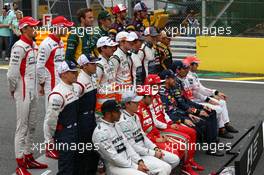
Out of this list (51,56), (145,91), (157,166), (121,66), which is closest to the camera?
(157,166)

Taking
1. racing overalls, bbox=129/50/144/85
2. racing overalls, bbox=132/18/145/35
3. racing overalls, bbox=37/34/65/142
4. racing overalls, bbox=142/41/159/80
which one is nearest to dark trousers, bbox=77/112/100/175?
racing overalls, bbox=37/34/65/142

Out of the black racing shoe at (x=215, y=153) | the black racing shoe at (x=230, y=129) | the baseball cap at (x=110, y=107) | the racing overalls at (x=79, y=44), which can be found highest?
the racing overalls at (x=79, y=44)

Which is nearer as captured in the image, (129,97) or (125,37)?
(129,97)

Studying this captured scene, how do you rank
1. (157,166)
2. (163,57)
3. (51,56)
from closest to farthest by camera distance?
(157,166)
(51,56)
(163,57)

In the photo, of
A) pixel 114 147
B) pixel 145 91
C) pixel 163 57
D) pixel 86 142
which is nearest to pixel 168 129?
pixel 145 91

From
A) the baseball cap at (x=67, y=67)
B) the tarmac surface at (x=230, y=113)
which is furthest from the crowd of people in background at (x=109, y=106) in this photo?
the tarmac surface at (x=230, y=113)

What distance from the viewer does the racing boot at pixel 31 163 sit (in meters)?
7.58

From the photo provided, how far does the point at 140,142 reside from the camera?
22.5 feet

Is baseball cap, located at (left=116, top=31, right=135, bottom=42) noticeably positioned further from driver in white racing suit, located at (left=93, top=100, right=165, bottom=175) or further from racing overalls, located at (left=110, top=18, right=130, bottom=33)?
driver in white racing suit, located at (left=93, top=100, right=165, bottom=175)

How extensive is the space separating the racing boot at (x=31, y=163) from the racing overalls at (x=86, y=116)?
91 centimetres

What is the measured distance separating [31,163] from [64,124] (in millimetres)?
1549

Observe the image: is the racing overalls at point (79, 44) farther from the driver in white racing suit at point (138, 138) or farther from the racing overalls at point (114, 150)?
the racing overalls at point (114, 150)

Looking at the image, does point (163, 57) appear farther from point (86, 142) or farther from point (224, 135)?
point (86, 142)

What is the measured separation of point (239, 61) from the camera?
1548cm
